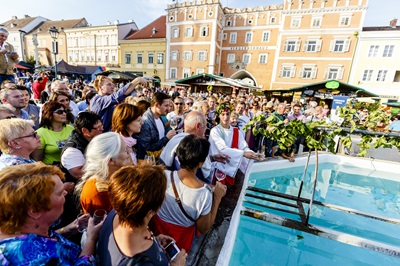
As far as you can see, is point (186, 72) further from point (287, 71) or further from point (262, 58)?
point (287, 71)

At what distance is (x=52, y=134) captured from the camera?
247 cm

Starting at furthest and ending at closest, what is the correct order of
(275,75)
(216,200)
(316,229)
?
(275,75) < (316,229) < (216,200)

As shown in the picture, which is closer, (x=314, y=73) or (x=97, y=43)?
(x=314, y=73)

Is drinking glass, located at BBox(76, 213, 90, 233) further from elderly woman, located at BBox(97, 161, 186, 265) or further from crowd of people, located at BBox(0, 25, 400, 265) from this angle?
elderly woman, located at BBox(97, 161, 186, 265)

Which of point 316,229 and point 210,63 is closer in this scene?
point 316,229

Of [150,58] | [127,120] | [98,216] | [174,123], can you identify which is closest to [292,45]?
[150,58]

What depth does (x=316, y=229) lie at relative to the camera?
3.22m

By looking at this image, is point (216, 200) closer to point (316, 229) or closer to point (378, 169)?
point (316, 229)

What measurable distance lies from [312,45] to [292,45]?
7.70ft

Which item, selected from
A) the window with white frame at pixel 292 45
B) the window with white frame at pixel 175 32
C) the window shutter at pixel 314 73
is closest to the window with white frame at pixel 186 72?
the window with white frame at pixel 175 32

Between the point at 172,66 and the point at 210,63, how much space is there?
6.19 meters

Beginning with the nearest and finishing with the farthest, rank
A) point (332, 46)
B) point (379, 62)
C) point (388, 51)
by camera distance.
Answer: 1. point (388, 51)
2. point (379, 62)
3. point (332, 46)

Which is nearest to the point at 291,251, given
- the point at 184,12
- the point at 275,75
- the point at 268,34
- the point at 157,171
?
the point at 157,171

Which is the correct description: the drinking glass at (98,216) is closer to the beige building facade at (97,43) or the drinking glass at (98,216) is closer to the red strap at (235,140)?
the red strap at (235,140)
